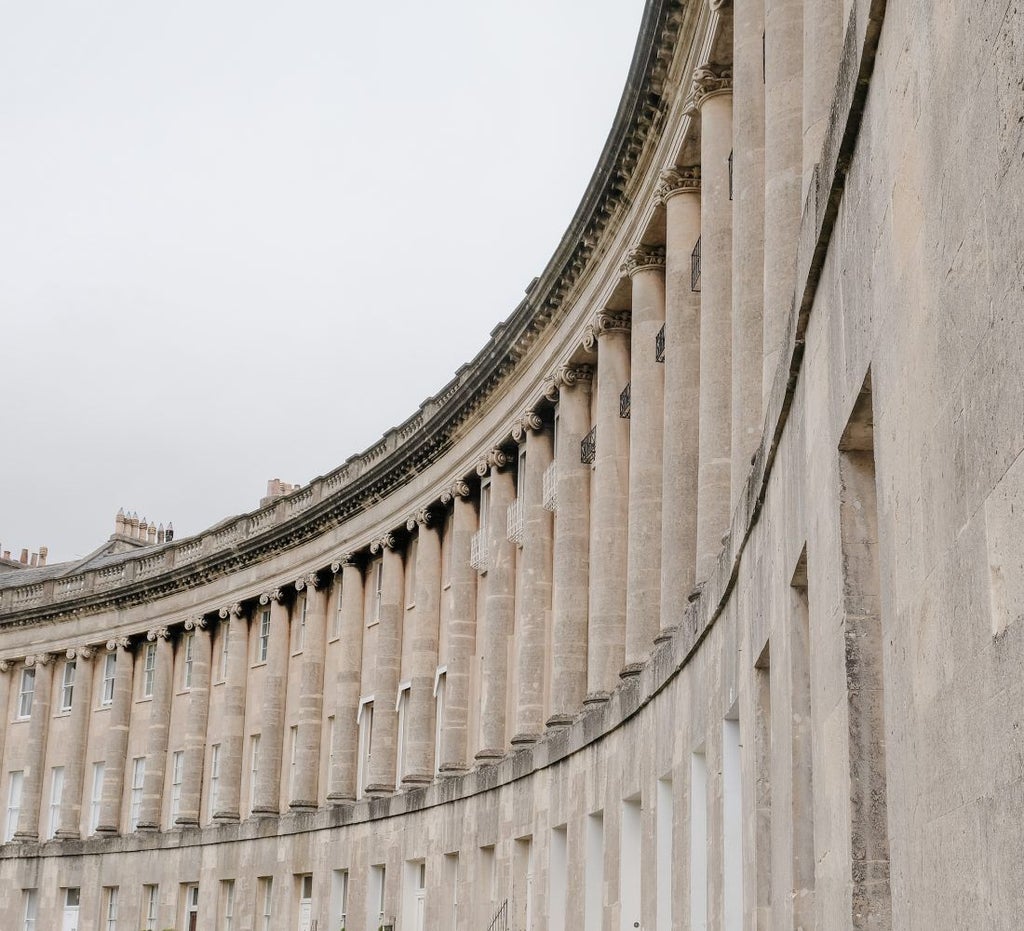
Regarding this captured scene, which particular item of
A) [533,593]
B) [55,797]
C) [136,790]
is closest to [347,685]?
[136,790]

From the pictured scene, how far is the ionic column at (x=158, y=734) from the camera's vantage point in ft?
189

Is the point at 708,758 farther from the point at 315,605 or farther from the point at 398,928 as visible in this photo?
the point at 315,605

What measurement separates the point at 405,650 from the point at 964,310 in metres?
41.4

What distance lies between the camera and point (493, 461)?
132ft

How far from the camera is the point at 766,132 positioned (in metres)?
18.7

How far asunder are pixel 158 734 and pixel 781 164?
4525cm

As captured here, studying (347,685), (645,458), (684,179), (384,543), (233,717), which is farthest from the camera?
(233,717)

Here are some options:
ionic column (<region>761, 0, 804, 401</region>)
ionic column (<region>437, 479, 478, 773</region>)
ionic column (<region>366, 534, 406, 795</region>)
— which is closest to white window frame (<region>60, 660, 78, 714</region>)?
ionic column (<region>366, 534, 406, 795</region>)

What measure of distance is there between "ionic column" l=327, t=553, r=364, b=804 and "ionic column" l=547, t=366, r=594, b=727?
51.2 feet

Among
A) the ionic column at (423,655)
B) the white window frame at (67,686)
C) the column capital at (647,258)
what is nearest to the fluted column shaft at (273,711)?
the ionic column at (423,655)

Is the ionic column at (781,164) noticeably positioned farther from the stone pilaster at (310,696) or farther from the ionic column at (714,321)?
the stone pilaster at (310,696)

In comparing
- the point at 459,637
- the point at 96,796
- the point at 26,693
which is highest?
the point at 26,693

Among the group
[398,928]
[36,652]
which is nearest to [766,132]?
[398,928]

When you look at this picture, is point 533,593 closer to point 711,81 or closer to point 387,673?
point 387,673
